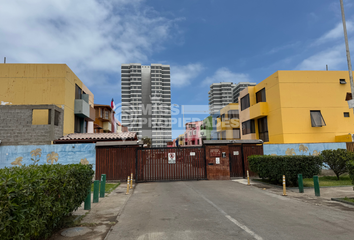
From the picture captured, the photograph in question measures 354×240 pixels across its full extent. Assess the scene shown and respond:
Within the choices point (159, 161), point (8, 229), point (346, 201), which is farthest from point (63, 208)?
point (159, 161)

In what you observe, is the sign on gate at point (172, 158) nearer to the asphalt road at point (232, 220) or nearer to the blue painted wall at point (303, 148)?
the asphalt road at point (232, 220)

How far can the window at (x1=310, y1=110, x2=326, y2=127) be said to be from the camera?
2476cm

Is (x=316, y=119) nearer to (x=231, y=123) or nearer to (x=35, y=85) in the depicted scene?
(x=231, y=123)

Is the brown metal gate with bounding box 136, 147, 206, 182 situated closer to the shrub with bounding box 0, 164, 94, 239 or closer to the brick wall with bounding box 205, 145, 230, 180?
the brick wall with bounding box 205, 145, 230, 180

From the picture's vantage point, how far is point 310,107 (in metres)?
25.2

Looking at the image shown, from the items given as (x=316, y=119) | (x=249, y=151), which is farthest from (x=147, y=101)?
(x=249, y=151)

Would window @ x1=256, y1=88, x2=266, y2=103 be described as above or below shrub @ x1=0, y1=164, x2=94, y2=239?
above

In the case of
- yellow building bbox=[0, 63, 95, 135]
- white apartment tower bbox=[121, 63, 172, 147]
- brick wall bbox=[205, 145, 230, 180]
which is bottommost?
brick wall bbox=[205, 145, 230, 180]

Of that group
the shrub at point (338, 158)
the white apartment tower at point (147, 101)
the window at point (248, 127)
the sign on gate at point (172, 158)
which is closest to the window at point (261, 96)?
the window at point (248, 127)

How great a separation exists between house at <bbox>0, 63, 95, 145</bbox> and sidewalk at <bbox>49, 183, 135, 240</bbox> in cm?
1218

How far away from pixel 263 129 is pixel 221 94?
113m

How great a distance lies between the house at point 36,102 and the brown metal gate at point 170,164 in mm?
8039

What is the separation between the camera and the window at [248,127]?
103ft

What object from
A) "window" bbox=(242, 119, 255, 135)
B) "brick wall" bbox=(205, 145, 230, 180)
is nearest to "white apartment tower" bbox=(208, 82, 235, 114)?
"window" bbox=(242, 119, 255, 135)
